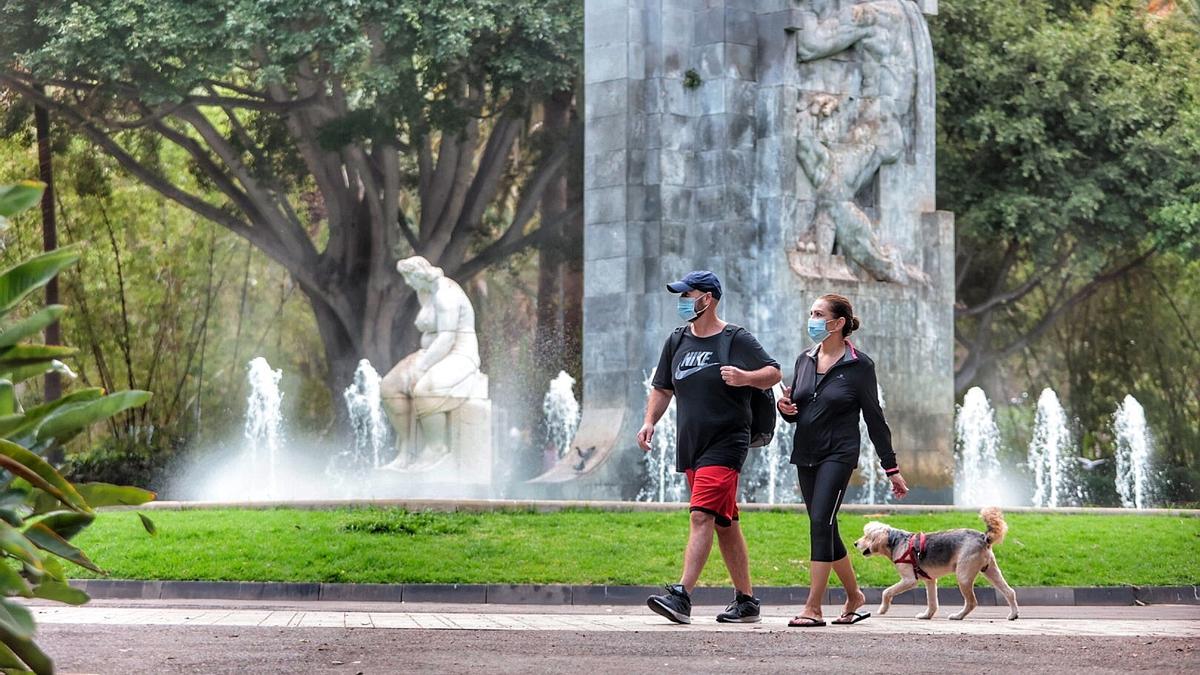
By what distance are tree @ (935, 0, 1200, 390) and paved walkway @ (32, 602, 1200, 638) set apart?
21.5 metres

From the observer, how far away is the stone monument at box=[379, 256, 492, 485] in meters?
26.4

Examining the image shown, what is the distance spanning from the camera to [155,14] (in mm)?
32062

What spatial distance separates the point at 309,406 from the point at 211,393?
2.65 metres

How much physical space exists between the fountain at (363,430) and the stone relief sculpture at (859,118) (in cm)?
801

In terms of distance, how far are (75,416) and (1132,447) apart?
41497mm

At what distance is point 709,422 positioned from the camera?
11516 mm

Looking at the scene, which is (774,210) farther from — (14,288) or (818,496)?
(14,288)

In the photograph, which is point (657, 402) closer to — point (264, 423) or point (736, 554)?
point (736, 554)

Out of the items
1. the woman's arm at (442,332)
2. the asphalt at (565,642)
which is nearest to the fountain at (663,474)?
the woman's arm at (442,332)

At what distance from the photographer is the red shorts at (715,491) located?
1140 cm

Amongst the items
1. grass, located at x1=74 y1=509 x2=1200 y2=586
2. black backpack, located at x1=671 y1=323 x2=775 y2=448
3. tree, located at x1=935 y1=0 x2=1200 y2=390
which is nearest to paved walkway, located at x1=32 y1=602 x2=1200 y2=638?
black backpack, located at x1=671 y1=323 x2=775 y2=448

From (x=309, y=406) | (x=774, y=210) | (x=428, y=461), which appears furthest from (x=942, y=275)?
(x=309, y=406)

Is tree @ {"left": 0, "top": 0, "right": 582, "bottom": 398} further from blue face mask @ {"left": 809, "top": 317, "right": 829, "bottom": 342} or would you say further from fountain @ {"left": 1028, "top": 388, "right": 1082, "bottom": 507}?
blue face mask @ {"left": 809, "top": 317, "right": 829, "bottom": 342}

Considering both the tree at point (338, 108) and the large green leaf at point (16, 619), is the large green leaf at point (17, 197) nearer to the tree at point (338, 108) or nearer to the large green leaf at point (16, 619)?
the large green leaf at point (16, 619)
